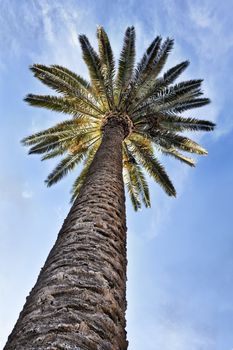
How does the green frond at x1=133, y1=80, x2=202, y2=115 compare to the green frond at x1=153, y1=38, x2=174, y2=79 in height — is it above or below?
below

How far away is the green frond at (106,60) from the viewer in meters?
12.7

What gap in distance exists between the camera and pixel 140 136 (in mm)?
12938

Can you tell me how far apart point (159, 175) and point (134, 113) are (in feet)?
8.51

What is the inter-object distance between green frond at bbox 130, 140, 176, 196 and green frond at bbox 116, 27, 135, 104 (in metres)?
1.97

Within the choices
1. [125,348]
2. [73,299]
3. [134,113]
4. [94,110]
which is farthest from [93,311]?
→ [94,110]

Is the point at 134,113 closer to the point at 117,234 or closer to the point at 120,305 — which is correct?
the point at 117,234

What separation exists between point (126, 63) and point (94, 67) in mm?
→ 1068

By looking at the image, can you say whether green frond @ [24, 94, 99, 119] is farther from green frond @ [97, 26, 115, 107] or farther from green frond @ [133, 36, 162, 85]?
green frond @ [133, 36, 162, 85]

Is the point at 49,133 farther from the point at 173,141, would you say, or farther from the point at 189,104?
the point at 189,104

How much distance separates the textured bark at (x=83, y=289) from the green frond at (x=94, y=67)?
7701 mm

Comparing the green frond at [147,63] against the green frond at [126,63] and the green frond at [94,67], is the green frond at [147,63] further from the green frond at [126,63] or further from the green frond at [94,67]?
the green frond at [94,67]

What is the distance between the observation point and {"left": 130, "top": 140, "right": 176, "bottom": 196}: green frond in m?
13.4

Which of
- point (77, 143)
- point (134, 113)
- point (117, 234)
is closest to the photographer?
point (117, 234)

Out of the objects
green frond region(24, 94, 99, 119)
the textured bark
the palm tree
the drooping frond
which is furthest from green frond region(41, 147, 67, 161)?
the textured bark
